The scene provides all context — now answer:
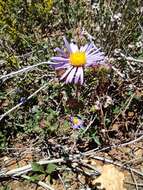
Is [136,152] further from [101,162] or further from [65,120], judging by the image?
[65,120]

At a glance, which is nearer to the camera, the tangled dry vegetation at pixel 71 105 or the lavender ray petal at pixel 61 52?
the lavender ray petal at pixel 61 52

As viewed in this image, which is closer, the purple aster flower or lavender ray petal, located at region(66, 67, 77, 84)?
lavender ray petal, located at region(66, 67, 77, 84)

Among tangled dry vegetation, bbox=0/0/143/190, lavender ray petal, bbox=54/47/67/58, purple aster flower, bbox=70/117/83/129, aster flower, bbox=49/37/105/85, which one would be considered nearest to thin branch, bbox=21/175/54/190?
tangled dry vegetation, bbox=0/0/143/190

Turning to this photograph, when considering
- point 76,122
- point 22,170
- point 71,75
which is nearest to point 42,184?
point 22,170

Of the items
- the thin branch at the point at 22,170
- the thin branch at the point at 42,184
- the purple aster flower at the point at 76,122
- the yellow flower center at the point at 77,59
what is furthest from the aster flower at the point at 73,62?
the thin branch at the point at 42,184

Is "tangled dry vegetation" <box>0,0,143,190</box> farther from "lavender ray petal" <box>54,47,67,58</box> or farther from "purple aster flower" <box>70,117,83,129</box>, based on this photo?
"lavender ray petal" <box>54,47,67,58</box>

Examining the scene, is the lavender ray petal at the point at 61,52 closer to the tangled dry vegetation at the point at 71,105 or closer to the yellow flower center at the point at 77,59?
the yellow flower center at the point at 77,59
